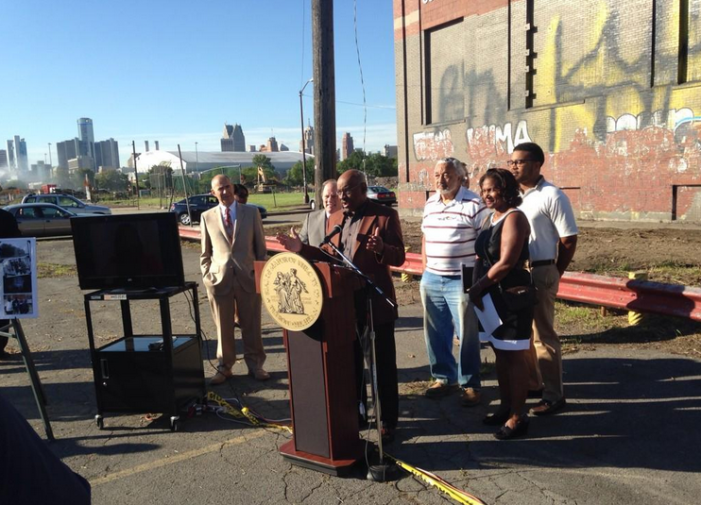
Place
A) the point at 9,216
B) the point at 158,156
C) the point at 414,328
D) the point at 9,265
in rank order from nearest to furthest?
the point at 9,265
the point at 9,216
the point at 414,328
the point at 158,156

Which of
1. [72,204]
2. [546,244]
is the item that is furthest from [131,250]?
[72,204]

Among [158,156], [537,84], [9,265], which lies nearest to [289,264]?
[9,265]

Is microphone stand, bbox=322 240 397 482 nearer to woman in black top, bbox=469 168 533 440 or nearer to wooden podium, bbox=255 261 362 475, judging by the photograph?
wooden podium, bbox=255 261 362 475

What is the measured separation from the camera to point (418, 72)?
27.2 meters

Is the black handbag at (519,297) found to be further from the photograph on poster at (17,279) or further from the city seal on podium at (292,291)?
the photograph on poster at (17,279)

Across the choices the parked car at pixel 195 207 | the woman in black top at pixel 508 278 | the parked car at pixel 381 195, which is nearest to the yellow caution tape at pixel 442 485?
the woman in black top at pixel 508 278

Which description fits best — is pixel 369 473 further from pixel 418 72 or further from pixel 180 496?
pixel 418 72

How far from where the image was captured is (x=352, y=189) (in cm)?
434

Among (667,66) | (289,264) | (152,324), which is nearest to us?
(289,264)

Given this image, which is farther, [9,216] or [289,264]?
[9,216]

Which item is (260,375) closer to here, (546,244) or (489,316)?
(489,316)

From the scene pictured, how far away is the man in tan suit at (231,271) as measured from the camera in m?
5.85

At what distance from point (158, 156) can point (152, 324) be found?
158408 mm

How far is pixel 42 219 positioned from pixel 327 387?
2287 cm
